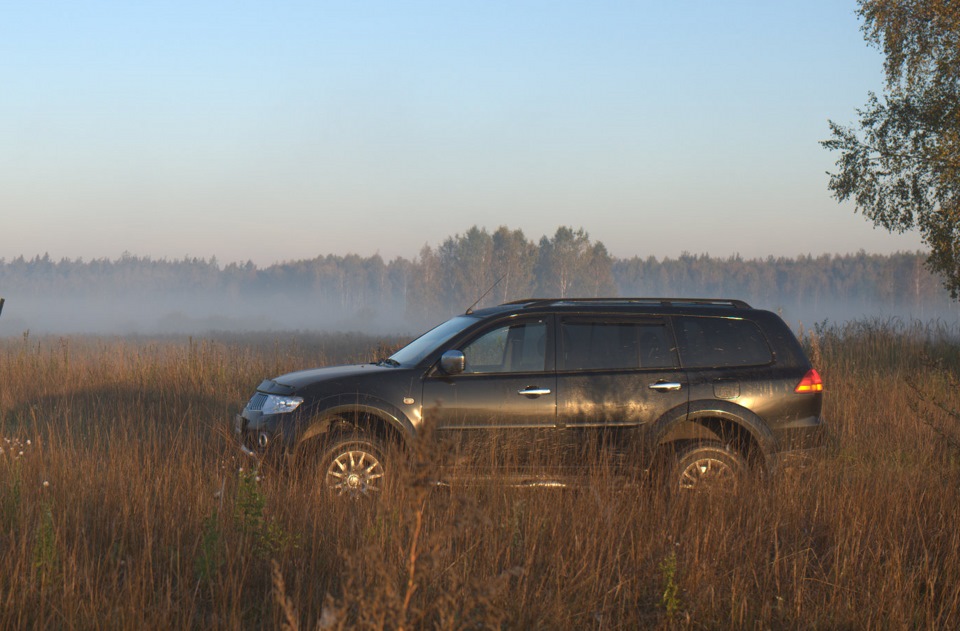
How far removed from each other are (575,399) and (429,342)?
4.90 feet

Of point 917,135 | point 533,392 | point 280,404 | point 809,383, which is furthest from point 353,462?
point 917,135

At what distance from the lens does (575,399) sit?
7.51 m

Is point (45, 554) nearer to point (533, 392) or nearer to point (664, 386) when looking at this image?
point (533, 392)

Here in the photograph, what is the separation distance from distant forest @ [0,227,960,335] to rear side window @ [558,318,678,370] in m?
92.8

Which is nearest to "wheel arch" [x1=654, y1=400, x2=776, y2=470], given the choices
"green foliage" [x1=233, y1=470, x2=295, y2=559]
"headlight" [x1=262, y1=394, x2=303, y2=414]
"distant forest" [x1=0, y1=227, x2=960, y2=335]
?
"headlight" [x1=262, y1=394, x2=303, y2=414]

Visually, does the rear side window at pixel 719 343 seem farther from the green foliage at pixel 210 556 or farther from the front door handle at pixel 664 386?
the green foliage at pixel 210 556

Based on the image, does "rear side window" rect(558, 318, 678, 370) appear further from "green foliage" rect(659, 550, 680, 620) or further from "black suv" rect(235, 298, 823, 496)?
"green foliage" rect(659, 550, 680, 620)

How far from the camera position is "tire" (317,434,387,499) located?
23.6 feet

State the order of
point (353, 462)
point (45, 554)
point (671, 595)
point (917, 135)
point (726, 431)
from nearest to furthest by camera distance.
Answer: point (671, 595) → point (45, 554) → point (353, 462) → point (726, 431) → point (917, 135)

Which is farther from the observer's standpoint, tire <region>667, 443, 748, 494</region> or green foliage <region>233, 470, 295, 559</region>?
tire <region>667, 443, 748, 494</region>

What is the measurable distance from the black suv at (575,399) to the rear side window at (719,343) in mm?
10

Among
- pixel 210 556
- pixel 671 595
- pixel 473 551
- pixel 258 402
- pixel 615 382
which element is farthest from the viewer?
pixel 258 402

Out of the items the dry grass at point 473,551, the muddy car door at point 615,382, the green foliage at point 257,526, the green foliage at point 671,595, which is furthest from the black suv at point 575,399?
the green foliage at point 671,595

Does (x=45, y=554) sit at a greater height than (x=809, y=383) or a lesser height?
lesser
